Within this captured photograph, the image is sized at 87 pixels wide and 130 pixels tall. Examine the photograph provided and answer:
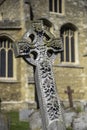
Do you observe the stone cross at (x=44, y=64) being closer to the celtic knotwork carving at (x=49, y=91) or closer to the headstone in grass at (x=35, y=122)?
the celtic knotwork carving at (x=49, y=91)

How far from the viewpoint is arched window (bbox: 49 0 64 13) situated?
29.3 metres

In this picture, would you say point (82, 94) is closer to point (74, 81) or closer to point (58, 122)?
point (74, 81)

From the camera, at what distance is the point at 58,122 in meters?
8.95

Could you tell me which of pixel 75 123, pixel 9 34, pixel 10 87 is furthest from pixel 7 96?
pixel 75 123

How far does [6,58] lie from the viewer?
89.9 feet

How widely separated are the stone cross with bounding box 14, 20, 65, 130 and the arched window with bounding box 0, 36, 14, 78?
17.6m

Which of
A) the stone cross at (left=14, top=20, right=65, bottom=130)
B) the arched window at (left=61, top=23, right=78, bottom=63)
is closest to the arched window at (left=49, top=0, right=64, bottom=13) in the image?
the arched window at (left=61, top=23, right=78, bottom=63)

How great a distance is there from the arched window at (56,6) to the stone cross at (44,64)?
64.9 ft

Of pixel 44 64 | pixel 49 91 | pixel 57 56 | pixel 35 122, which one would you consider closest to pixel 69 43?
pixel 57 56

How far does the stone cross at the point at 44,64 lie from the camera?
29.5ft

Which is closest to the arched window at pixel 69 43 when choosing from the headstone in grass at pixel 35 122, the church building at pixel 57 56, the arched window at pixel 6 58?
the church building at pixel 57 56

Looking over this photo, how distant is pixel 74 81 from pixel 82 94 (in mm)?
1047

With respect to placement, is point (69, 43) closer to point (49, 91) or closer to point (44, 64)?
point (44, 64)

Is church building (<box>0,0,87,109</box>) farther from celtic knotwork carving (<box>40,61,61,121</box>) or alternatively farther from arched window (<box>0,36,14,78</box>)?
celtic knotwork carving (<box>40,61,61,121</box>)
